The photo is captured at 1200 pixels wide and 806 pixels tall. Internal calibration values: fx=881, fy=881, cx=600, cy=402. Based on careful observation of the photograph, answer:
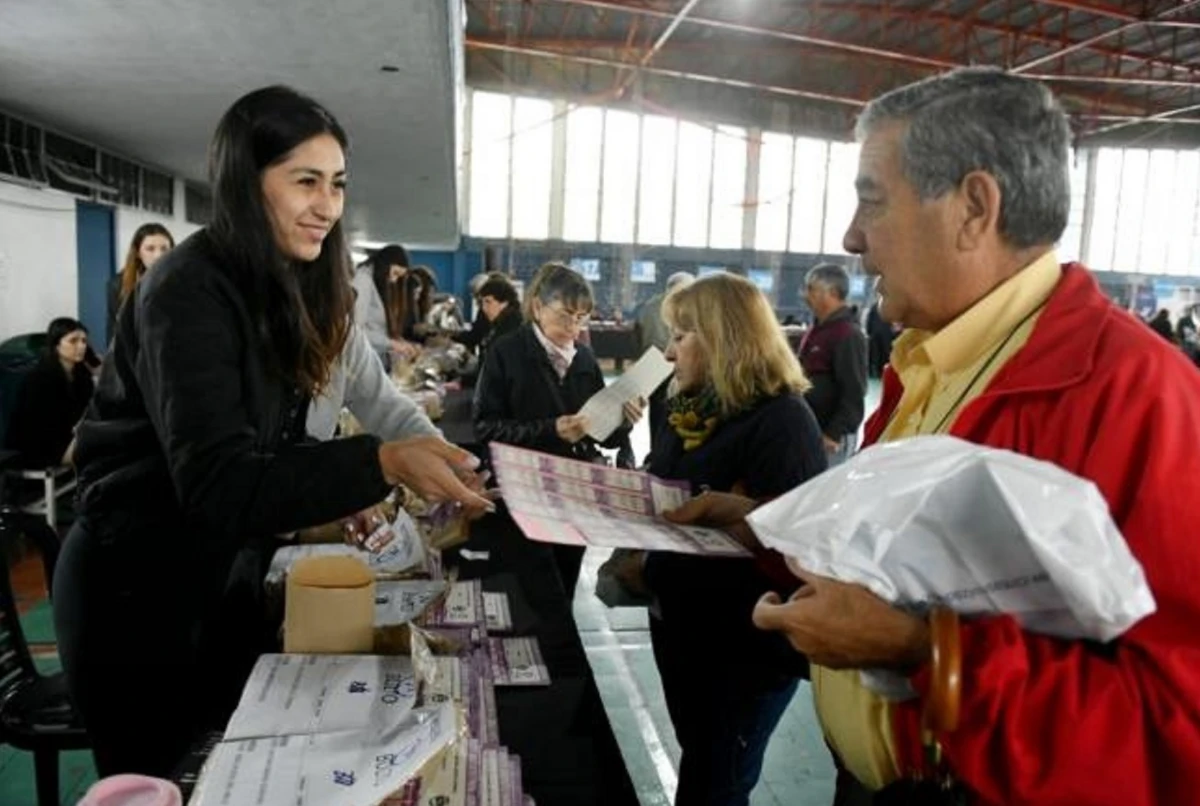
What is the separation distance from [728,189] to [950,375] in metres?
18.5

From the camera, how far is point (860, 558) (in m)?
0.75

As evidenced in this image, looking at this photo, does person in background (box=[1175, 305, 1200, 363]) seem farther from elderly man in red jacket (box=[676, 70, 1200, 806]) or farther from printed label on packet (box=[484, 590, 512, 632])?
elderly man in red jacket (box=[676, 70, 1200, 806])

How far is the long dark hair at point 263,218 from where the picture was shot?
1323 mm

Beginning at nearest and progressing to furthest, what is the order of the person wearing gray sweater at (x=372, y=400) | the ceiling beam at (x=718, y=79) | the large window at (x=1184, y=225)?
the person wearing gray sweater at (x=372, y=400) → the ceiling beam at (x=718, y=79) → the large window at (x=1184, y=225)

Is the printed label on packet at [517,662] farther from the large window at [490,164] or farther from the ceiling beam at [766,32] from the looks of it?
the large window at [490,164]

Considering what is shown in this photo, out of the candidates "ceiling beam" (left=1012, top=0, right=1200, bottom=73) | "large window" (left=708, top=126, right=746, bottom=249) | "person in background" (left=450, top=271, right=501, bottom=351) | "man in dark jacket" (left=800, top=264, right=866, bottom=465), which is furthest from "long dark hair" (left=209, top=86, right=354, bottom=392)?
Answer: "large window" (left=708, top=126, right=746, bottom=249)

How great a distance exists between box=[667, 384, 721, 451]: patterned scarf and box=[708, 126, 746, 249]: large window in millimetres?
17094

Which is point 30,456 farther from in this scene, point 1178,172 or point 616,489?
point 1178,172

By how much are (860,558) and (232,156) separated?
111 centimetres

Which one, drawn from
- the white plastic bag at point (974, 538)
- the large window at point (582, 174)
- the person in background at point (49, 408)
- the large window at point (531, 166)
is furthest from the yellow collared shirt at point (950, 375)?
the large window at point (582, 174)

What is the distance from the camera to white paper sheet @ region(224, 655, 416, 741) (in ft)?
3.43

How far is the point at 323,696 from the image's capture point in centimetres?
112

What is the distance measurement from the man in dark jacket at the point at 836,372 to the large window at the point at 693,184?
46.4 feet

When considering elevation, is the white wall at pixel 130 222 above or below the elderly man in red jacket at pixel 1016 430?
above
